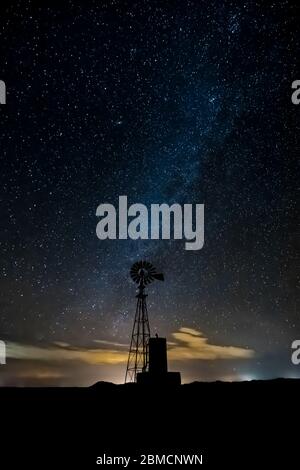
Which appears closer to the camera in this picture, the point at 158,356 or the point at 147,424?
the point at 147,424

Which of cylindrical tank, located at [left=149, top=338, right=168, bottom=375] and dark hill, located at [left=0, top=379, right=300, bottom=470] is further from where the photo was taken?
cylindrical tank, located at [left=149, top=338, right=168, bottom=375]

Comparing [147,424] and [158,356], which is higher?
[158,356]

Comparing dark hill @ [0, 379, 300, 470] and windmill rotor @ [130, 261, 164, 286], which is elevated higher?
windmill rotor @ [130, 261, 164, 286]

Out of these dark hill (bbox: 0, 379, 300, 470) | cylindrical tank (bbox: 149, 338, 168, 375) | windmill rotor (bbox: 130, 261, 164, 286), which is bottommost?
dark hill (bbox: 0, 379, 300, 470)

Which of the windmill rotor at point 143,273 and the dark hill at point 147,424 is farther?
the windmill rotor at point 143,273

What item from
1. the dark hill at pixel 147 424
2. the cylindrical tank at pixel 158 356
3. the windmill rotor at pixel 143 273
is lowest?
the dark hill at pixel 147 424

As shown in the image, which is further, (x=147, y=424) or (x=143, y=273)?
(x=143, y=273)

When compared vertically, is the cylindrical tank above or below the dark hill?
above

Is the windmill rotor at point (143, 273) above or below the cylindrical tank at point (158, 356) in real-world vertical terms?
above
